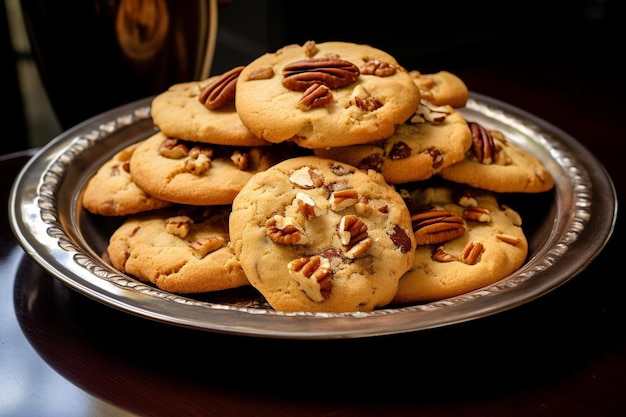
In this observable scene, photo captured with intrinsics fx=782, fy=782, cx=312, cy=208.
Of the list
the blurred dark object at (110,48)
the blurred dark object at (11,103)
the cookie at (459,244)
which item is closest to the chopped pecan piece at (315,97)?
the cookie at (459,244)

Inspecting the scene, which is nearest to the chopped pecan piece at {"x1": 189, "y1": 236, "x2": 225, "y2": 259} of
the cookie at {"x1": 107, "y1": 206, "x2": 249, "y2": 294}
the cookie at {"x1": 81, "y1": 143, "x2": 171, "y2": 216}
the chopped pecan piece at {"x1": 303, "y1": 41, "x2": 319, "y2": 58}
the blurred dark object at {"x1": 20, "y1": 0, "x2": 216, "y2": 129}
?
the cookie at {"x1": 107, "y1": 206, "x2": 249, "y2": 294}

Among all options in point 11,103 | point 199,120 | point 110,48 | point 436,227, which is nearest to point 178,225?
point 199,120

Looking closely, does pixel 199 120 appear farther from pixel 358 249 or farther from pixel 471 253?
pixel 471 253

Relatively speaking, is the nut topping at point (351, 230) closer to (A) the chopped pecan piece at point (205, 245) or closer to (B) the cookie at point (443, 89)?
(A) the chopped pecan piece at point (205, 245)

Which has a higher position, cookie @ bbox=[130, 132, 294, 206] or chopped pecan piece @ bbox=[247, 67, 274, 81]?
chopped pecan piece @ bbox=[247, 67, 274, 81]

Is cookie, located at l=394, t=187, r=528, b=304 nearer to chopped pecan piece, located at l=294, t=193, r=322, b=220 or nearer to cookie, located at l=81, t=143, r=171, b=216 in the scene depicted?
chopped pecan piece, located at l=294, t=193, r=322, b=220

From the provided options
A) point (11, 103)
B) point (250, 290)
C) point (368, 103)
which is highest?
point (368, 103)

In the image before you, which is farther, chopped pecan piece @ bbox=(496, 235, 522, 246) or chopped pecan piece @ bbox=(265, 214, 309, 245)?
chopped pecan piece @ bbox=(496, 235, 522, 246)

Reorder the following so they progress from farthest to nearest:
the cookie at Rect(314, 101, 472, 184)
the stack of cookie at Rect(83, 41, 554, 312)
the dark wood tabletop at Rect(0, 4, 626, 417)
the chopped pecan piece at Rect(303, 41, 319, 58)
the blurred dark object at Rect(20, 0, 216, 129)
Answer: the blurred dark object at Rect(20, 0, 216, 129), the chopped pecan piece at Rect(303, 41, 319, 58), the cookie at Rect(314, 101, 472, 184), the stack of cookie at Rect(83, 41, 554, 312), the dark wood tabletop at Rect(0, 4, 626, 417)
